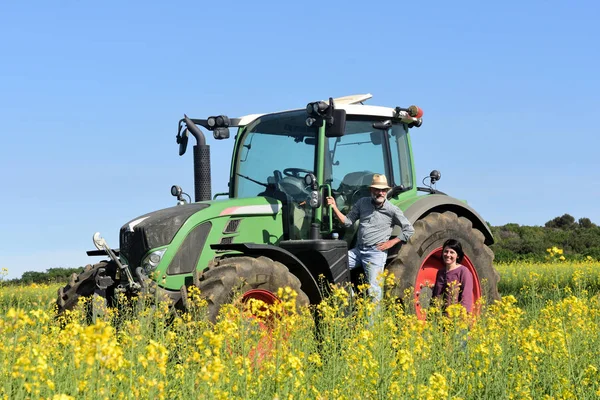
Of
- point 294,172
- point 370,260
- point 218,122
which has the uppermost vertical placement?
point 218,122

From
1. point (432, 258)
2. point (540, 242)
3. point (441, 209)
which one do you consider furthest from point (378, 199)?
point (540, 242)

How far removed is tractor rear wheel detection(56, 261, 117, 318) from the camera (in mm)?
7641

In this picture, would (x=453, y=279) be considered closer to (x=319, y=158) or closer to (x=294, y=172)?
(x=319, y=158)

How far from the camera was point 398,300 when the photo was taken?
8109 mm

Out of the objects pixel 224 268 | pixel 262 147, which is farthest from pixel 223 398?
pixel 262 147

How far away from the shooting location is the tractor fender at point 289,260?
6.98 meters

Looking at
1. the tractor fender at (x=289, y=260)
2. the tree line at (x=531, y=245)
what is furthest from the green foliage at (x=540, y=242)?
the tractor fender at (x=289, y=260)

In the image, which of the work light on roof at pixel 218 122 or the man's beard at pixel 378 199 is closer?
the man's beard at pixel 378 199

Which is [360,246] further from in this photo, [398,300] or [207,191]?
[207,191]

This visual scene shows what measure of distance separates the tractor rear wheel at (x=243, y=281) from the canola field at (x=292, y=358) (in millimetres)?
140

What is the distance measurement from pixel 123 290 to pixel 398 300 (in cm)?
271

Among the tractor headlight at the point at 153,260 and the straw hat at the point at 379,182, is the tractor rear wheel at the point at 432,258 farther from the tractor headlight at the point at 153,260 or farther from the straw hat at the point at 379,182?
the tractor headlight at the point at 153,260

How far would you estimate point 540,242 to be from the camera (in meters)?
26.0

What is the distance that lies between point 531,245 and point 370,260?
19.2m
